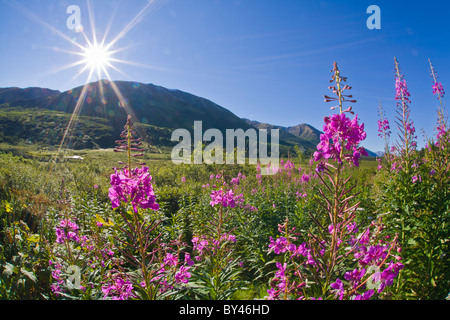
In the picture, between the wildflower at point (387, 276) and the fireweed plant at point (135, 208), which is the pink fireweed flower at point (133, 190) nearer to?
the fireweed plant at point (135, 208)

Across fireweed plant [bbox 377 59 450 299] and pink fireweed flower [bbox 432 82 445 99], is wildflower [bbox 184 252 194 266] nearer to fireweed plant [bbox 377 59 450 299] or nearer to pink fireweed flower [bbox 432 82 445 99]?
fireweed plant [bbox 377 59 450 299]

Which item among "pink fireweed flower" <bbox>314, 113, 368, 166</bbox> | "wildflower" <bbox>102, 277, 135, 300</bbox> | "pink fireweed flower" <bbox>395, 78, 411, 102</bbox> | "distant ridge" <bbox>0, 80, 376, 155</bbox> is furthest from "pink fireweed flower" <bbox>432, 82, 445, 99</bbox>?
"distant ridge" <bbox>0, 80, 376, 155</bbox>

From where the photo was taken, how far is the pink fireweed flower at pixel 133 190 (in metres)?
1.71

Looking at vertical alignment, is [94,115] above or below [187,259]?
above

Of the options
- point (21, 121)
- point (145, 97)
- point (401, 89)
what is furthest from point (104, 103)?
point (401, 89)

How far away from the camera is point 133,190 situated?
1.71 meters

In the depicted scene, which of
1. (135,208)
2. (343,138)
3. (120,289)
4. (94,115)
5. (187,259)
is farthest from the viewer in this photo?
(94,115)

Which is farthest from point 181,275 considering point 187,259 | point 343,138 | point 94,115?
point 94,115

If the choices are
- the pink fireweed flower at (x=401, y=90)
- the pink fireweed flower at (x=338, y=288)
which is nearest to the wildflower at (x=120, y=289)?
the pink fireweed flower at (x=338, y=288)

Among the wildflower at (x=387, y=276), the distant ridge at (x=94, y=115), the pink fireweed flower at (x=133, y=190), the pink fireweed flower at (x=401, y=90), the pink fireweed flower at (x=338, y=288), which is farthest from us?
the distant ridge at (x=94, y=115)

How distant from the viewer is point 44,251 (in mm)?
2777

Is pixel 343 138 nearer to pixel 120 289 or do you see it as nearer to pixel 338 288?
pixel 338 288
